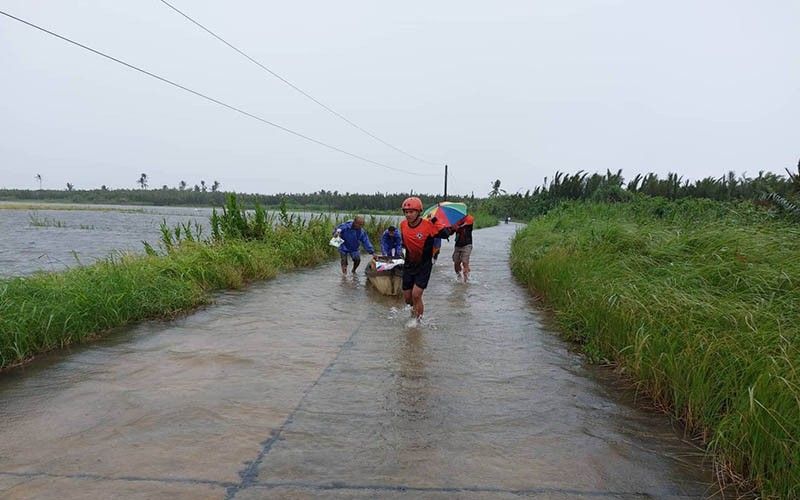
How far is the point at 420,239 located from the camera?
7.70 metres

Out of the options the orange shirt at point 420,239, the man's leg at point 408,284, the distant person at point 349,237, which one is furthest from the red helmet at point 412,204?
the distant person at point 349,237

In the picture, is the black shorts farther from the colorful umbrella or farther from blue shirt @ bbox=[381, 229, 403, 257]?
blue shirt @ bbox=[381, 229, 403, 257]

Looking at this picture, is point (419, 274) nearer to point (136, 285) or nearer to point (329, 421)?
point (329, 421)

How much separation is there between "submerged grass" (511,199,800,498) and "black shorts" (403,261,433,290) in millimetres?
2074

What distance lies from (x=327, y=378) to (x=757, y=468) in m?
3.66

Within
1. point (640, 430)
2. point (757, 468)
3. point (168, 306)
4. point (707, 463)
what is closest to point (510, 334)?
point (640, 430)

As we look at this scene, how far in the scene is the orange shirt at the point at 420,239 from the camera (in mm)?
7707

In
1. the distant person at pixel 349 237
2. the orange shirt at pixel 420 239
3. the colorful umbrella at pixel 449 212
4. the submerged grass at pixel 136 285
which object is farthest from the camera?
the distant person at pixel 349 237

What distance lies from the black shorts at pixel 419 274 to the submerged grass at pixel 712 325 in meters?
2.07

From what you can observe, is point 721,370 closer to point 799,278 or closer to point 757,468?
point 757,468

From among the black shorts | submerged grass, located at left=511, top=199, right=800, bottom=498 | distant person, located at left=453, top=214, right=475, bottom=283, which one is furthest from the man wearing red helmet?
distant person, located at left=453, top=214, right=475, bottom=283

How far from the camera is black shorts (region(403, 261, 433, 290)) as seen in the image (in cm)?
778

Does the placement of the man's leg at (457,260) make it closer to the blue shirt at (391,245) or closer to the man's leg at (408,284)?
the blue shirt at (391,245)

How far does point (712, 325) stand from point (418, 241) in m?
3.96
